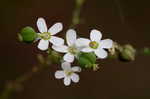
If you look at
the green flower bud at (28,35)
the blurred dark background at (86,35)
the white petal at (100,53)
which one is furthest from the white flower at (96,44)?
the blurred dark background at (86,35)

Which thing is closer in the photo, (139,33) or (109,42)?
(109,42)

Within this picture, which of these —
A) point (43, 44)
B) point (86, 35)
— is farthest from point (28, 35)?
point (86, 35)

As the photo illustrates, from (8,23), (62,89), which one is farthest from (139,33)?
(8,23)

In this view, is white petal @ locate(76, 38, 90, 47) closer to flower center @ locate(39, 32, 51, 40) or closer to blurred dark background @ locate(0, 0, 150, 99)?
flower center @ locate(39, 32, 51, 40)

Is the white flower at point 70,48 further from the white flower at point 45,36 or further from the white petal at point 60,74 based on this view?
the white petal at point 60,74

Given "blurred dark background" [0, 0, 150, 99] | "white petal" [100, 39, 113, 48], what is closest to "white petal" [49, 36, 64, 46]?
"white petal" [100, 39, 113, 48]

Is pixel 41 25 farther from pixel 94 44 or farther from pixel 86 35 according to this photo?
pixel 86 35

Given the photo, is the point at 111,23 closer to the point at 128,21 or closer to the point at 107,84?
the point at 128,21
